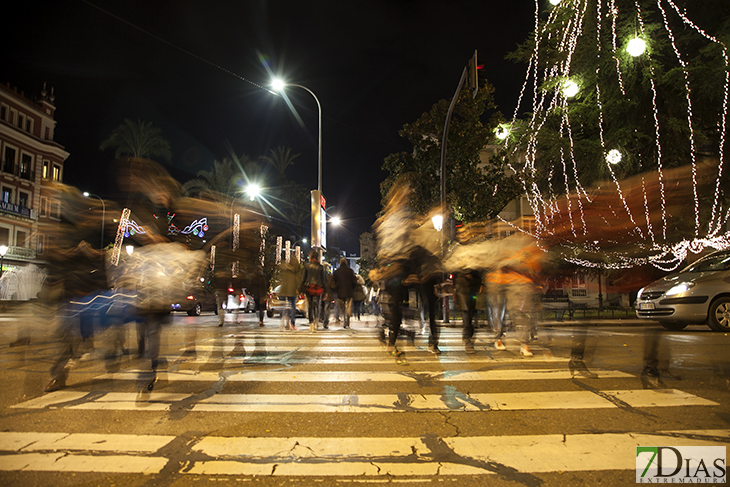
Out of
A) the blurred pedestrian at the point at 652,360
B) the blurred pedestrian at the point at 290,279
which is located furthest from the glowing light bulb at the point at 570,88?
the blurred pedestrian at the point at 652,360

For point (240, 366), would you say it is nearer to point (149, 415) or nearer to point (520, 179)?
point (149, 415)

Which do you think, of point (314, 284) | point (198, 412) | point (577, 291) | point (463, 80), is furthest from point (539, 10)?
point (577, 291)

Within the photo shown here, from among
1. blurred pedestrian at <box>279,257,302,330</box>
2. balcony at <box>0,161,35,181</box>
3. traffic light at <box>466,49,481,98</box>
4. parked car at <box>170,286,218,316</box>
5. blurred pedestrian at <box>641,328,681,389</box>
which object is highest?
balcony at <box>0,161,35,181</box>

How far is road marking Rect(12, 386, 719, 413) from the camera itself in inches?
162

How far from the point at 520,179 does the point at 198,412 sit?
16464 mm

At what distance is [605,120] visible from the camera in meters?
20.1

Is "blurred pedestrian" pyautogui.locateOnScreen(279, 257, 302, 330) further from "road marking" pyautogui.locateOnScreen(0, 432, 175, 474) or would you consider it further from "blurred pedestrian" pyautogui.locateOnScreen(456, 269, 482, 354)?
"road marking" pyautogui.locateOnScreen(0, 432, 175, 474)

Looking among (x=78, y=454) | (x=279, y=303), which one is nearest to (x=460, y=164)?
(x=279, y=303)

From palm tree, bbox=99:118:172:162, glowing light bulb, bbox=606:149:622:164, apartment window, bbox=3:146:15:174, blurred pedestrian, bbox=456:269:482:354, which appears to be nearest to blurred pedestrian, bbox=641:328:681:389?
blurred pedestrian, bbox=456:269:482:354

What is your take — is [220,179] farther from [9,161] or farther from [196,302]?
[196,302]

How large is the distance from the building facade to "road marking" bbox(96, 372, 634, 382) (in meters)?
38.9

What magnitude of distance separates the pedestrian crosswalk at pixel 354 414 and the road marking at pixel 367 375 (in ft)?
0.08

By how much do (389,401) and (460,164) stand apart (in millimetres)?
14554

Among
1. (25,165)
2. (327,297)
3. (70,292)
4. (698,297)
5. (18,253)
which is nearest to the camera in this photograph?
(70,292)
